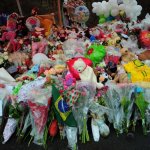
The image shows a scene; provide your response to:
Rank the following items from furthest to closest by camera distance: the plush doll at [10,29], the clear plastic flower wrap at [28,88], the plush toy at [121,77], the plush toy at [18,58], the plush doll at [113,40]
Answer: the plush doll at [10,29]
the plush doll at [113,40]
the plush toy at [18,58]
the plush toy at [121,77]
the clear plastic flower wrap at [28,88]

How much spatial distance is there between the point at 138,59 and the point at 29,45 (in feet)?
5.70

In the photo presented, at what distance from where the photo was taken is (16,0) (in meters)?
6.17

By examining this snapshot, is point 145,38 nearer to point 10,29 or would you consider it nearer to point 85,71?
point 85,71

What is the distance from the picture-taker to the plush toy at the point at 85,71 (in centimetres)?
345

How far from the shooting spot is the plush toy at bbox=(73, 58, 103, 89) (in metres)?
3.45

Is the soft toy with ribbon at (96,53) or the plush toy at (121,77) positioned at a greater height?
the soft toy with ribbon at (96,53)

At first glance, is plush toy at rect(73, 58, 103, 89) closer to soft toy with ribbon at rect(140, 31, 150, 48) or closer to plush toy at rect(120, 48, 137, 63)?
plush toy at rect(120, 48, 137, 63)

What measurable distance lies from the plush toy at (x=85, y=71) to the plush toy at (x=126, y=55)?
0.66 metres

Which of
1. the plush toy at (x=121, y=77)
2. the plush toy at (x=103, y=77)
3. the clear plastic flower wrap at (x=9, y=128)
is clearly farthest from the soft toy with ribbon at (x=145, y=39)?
the clear plastic flower wrap at (x=9, y=128)

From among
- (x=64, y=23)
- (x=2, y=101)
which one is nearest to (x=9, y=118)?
(x=2, y=101)

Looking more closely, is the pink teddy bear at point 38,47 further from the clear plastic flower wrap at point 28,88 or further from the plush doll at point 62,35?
the clear plastic flower wrap at point 28,88

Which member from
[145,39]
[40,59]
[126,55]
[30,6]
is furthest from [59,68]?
[30,6]

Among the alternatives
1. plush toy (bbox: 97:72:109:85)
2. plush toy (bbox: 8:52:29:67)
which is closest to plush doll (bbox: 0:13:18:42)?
plush toy (bbox: 8:52:29:67)

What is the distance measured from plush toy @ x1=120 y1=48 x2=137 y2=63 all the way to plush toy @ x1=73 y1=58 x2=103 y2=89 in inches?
26.0
